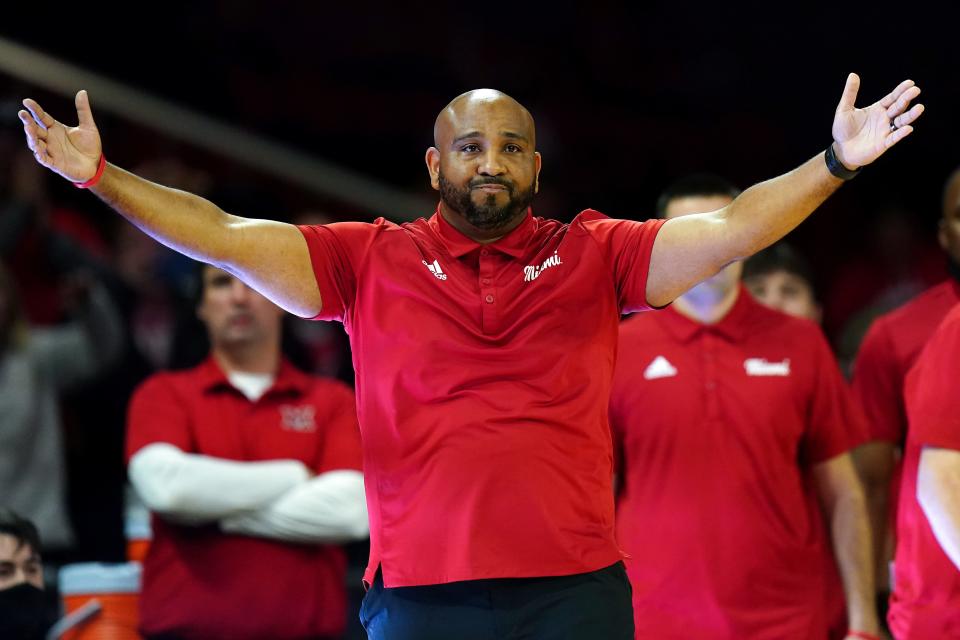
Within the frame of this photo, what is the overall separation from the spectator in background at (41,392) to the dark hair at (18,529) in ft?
2.85

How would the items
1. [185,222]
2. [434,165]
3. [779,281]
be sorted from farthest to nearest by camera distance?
1. [779,281]
2. [434,165]
3. [185,222]

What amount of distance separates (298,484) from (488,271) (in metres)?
1.74

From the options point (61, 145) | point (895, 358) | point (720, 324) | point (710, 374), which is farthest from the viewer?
point (895, 358)

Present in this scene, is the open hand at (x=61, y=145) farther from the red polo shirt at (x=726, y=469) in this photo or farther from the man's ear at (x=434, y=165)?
the red polo shirt at (x=726, y=469)

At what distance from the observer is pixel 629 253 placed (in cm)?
347

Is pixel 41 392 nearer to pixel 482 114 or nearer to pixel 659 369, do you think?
pixel 659 369

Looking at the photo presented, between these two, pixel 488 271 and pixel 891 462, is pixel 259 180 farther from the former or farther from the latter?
pixel 488 271

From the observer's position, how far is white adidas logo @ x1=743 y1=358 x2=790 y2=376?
4449mm

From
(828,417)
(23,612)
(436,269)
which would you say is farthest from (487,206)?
(23,612)

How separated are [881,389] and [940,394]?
117 centimetres

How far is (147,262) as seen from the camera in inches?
274

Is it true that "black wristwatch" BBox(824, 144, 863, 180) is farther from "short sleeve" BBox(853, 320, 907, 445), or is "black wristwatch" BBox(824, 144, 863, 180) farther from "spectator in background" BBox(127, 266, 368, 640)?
"spectator in background" BBox(127, 266, 368, 640)

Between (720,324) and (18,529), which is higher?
(720,324)

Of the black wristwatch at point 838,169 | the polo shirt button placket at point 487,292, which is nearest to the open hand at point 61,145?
the polo shirt button placket at point 487,292
